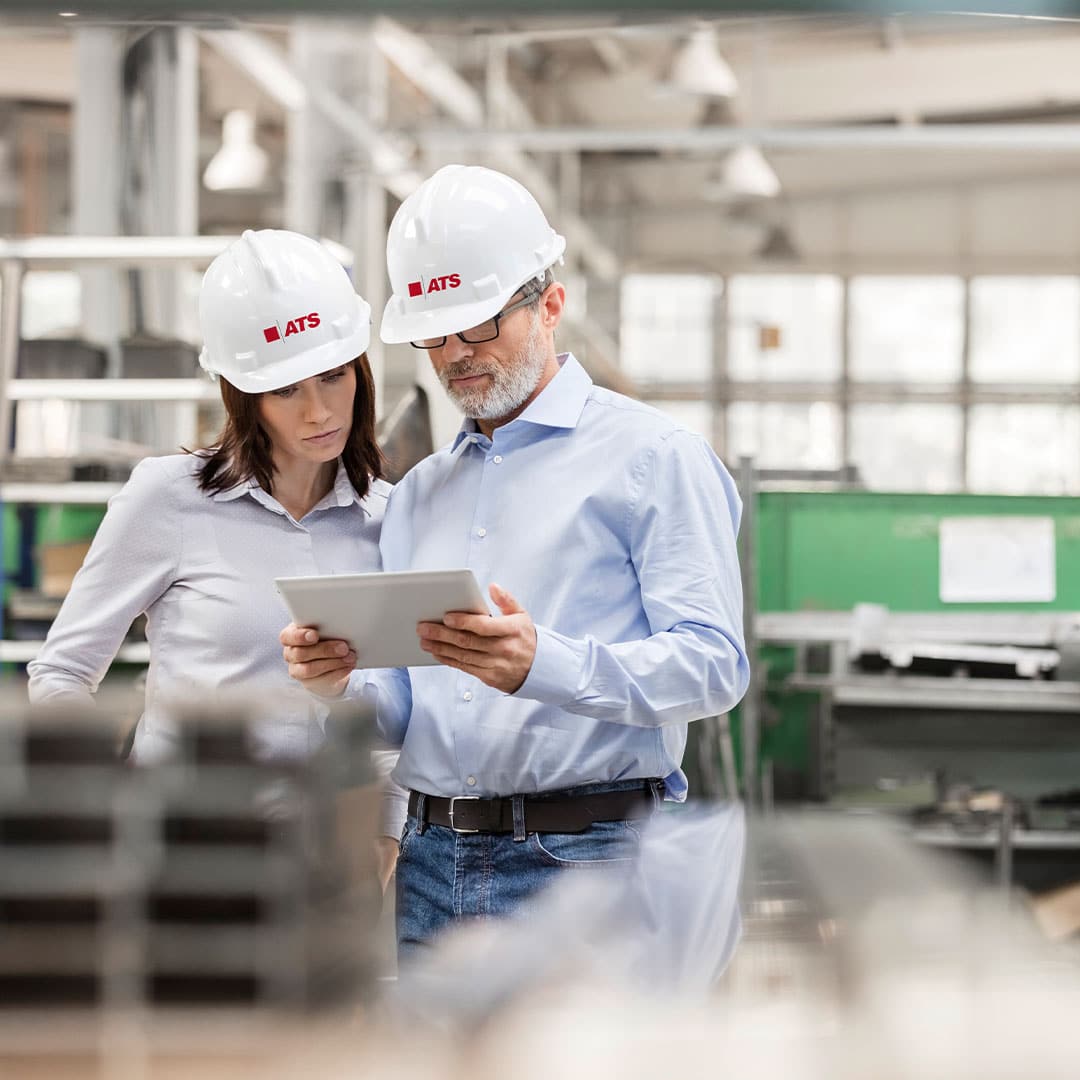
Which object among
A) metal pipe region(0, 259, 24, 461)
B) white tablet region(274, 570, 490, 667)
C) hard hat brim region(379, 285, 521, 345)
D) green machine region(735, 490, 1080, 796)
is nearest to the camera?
→ white tablet region(274, 570, 490, 667)

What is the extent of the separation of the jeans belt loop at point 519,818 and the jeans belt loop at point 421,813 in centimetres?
14

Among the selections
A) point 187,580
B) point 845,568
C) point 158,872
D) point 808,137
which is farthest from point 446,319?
point 808,137

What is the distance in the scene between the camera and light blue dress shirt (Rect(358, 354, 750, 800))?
1558 mm

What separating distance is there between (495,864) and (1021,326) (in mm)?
13966

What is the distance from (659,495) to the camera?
1634 mm

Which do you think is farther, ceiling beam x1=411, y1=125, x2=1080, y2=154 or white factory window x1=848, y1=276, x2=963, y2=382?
white factory window x1=848, y1=276, x2=963, y2=382

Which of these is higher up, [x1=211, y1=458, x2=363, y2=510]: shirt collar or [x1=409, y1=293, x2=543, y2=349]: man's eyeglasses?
[x1=409, y1=293, x2=543, y2=349]: man's eyeglasses

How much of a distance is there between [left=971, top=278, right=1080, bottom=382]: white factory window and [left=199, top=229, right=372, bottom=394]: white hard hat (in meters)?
13.4

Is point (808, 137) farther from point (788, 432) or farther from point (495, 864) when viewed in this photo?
point (788, 432)

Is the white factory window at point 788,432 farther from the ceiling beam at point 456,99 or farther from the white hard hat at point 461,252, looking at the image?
the white hard hat at point 461,252

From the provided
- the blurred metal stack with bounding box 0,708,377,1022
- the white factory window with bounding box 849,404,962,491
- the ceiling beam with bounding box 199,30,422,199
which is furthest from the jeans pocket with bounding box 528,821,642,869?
the white factory window with bounding box 849,404,962,491

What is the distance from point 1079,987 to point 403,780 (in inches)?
43.8

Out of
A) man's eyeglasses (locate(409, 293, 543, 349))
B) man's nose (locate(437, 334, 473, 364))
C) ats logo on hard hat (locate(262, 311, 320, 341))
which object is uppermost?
ats logo on hard hat (locate(262, 311, 320, 341))

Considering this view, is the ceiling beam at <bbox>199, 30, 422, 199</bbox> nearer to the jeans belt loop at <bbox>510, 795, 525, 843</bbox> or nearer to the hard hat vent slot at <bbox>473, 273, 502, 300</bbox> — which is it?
the hard hat vent slot at <bbox>473, 273, 502, 300</bbox>
